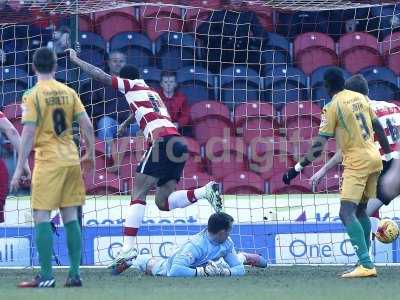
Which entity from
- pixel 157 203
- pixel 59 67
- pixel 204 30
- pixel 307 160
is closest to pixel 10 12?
pixel 59 67

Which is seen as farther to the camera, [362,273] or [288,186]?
[288,186]

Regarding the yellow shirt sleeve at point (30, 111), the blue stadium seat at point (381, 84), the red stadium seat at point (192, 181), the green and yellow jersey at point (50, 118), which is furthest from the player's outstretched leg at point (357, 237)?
the blue stadium seat at point (381, 84)

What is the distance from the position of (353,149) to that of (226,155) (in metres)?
3.92

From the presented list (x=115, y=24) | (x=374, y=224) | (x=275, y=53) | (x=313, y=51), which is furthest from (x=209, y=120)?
(x=374, y=224)

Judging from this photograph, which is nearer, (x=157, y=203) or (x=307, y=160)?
(x=307, y=160)

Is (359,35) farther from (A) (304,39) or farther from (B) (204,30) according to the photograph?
(B) (204,30)

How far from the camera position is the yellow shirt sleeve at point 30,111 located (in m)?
9.16

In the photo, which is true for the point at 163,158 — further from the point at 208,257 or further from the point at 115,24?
the point at 115,24

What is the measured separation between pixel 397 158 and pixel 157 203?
2357 millimetres

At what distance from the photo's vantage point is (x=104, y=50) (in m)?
14.8

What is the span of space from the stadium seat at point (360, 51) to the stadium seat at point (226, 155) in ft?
6.66

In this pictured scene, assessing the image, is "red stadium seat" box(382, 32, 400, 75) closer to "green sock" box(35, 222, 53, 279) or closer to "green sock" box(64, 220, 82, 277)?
"green sock" box(64, 220, 82, 277)

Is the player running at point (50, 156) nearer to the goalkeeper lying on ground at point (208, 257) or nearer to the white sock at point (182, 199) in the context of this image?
the goalkeeper lying on ground at point (208, 257)

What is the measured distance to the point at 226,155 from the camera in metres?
14.3
